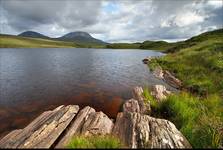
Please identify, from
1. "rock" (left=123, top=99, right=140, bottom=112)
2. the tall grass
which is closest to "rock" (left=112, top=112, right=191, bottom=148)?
the tall grass

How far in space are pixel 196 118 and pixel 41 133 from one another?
741 cm

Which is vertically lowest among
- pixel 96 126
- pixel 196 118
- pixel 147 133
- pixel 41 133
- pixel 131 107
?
pixel 131 107

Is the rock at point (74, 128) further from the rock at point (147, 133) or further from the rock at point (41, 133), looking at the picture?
the rock at point (147, 133)

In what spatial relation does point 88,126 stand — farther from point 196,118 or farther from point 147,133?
point 196,118

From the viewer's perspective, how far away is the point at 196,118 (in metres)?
8.50

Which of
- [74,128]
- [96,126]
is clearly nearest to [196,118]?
[96,126]

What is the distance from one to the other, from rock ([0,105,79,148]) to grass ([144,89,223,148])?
544cm

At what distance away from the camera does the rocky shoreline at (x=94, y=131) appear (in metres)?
6.30

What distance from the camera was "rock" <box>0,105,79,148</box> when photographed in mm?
6789

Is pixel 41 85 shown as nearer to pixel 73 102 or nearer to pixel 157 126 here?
pixel 73 102

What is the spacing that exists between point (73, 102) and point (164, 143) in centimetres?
1185

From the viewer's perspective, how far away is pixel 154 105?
11586 millimetres

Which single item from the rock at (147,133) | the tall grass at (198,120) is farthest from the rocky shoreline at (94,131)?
the tall grass at (198,120)

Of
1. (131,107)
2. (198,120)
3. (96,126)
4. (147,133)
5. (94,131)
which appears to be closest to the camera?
(147,133)
